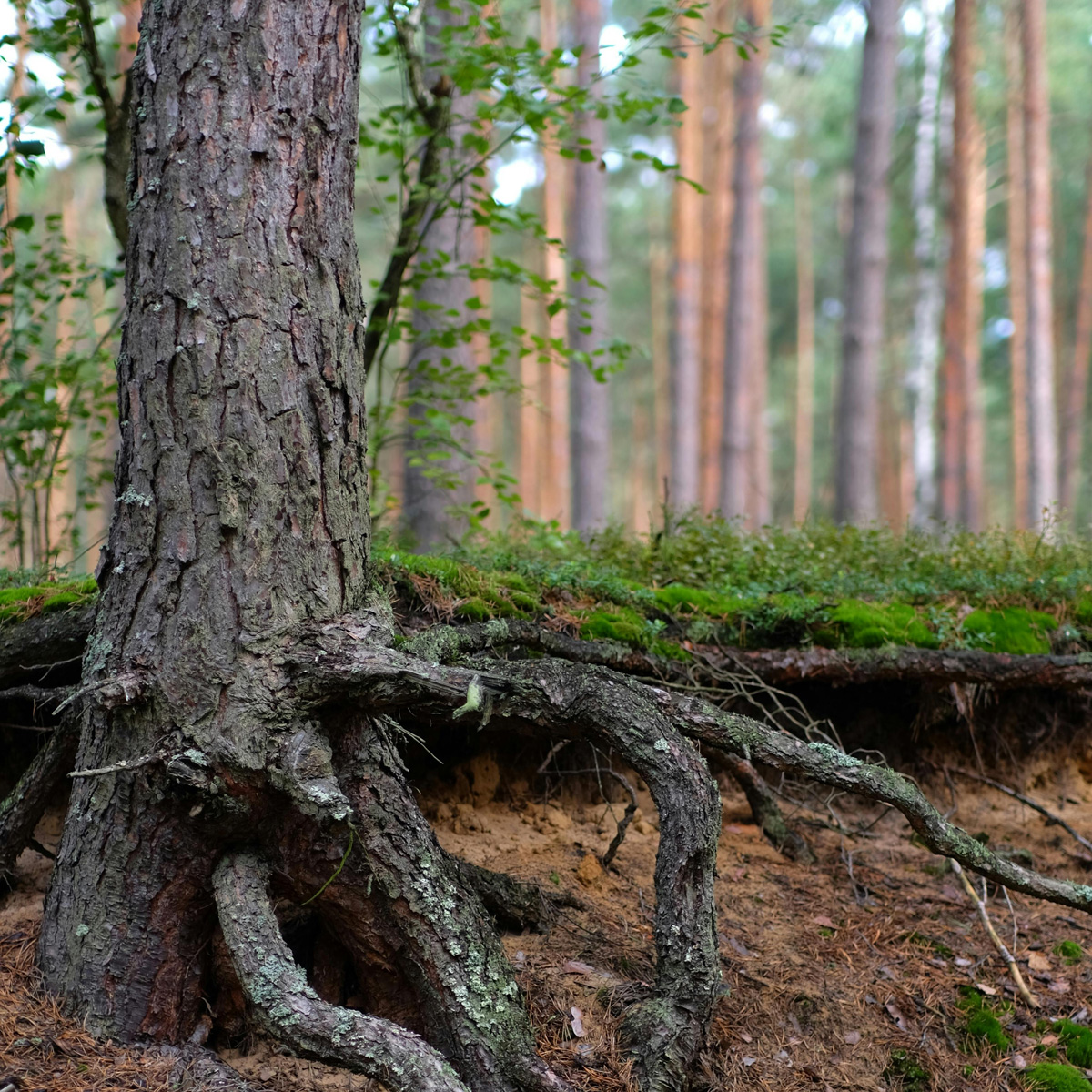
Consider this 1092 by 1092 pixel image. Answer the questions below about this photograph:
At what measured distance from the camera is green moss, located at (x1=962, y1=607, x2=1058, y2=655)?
4.93 meters

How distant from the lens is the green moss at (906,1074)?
3.30m

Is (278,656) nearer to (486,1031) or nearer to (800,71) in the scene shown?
(486,1031)

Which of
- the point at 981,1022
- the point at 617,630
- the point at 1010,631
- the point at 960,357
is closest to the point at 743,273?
the point at 960,357

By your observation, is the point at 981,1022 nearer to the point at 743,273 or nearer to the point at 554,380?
the point at 743,273

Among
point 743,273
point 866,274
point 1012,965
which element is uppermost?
point 743,273

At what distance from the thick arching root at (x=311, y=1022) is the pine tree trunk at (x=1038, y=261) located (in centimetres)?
1388

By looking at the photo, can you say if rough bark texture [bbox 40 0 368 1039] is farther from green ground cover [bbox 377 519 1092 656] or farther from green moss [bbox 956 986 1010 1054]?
green moss [bbox 956 986 1010 1054]

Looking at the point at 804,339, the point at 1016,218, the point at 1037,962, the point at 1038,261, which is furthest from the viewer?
the point at 804,339

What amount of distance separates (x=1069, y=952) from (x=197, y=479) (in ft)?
14.8

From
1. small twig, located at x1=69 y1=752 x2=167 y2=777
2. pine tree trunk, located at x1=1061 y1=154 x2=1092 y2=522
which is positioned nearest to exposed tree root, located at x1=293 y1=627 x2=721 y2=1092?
small twig, located at x1=69 y1=752 x2=167 y2=777

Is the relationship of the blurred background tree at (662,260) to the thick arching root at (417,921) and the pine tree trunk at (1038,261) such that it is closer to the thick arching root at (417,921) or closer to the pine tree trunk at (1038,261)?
the pine tree trunk at (1038,261)

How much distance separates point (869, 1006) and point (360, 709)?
252cm

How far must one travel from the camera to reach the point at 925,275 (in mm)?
17438

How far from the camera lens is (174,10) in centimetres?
309
